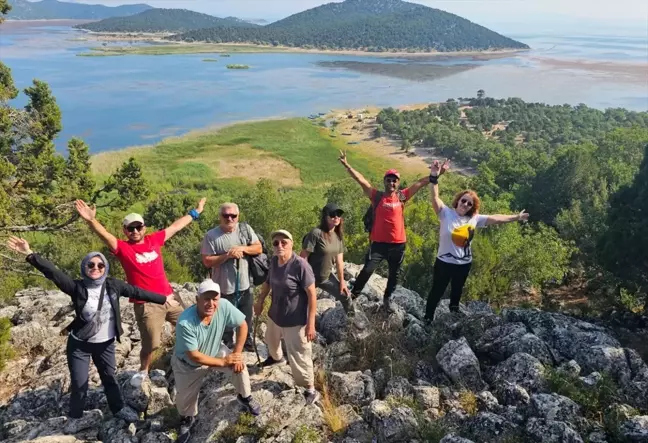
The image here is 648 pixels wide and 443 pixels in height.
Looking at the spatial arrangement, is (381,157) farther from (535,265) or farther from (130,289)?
(130,289)

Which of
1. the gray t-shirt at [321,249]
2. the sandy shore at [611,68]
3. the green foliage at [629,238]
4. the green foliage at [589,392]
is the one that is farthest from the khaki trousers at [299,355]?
the sandy shore at [611,68]

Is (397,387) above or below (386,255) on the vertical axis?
below

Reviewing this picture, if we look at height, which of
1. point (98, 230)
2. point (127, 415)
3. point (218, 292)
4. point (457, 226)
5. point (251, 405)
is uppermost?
point (98, 230)

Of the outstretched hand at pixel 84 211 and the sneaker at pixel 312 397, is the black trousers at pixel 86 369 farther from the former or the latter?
the sneaker at pixel 312 397

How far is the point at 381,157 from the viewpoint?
63.4 m

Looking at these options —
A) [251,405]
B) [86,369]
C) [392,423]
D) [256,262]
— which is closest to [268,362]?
[251,405]

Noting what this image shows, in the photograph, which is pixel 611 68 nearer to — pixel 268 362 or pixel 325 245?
pixel 325 245

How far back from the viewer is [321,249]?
5.92 metres

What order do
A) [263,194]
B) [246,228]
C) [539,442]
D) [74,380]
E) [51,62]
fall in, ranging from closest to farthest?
[539,442], [74,380], [246,228], [263,194], [51,62]

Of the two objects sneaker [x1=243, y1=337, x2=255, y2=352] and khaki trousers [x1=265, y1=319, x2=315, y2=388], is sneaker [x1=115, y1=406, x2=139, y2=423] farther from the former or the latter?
khaki trousers [x1=265, y1=319, x2=315, y2=388]

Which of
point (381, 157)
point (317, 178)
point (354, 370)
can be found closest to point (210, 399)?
point (354, 370)

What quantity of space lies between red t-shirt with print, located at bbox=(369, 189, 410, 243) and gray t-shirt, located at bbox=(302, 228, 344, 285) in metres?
0.82

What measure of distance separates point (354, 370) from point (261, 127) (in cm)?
6219

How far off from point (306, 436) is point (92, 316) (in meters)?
2.53
